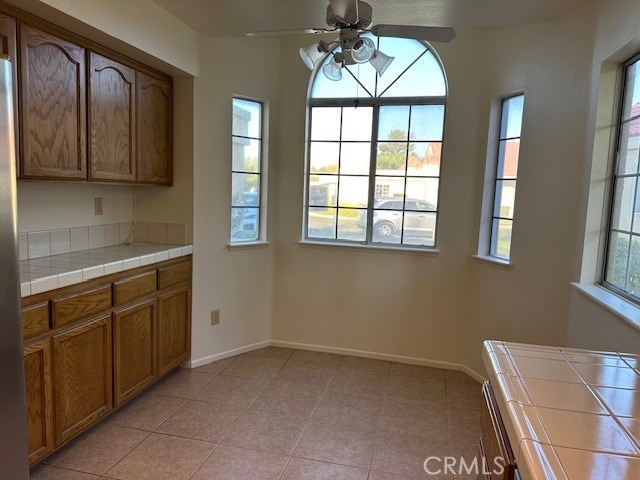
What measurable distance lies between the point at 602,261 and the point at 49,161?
2981mm

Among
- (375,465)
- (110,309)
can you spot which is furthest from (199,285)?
(375,465)

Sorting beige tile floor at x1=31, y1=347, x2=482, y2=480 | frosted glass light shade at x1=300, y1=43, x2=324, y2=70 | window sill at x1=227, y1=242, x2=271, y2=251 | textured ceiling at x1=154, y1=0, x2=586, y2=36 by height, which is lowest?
beige tile floor at x1=31, y1=347, x2=482, y2=480

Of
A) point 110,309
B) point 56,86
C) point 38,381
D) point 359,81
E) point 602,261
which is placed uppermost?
point 359,81

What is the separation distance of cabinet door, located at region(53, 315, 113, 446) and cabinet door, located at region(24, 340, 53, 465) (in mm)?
46

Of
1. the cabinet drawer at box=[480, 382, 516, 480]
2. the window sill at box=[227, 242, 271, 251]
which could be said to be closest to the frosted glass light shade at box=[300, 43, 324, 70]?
the window sill at box=[227, 242, 271, 251]

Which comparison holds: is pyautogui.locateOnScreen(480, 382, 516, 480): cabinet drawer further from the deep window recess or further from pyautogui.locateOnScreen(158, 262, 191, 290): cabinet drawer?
pyautogui.locateOnScreen(158, 262, 191, 290): cabinet drawer

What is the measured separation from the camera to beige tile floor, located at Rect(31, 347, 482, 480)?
2174 millimetres

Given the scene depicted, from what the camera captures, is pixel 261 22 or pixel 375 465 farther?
pixel 261 22

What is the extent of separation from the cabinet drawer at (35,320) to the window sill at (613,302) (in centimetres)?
252

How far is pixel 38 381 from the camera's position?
1.97 metres

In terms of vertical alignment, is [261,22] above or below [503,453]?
above

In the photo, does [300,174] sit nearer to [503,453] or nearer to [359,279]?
[359,279]

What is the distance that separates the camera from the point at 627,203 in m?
2.12

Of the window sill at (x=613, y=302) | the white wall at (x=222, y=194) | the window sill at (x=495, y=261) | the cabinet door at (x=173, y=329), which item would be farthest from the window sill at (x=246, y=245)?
the window sill at (x=613, y=302)
